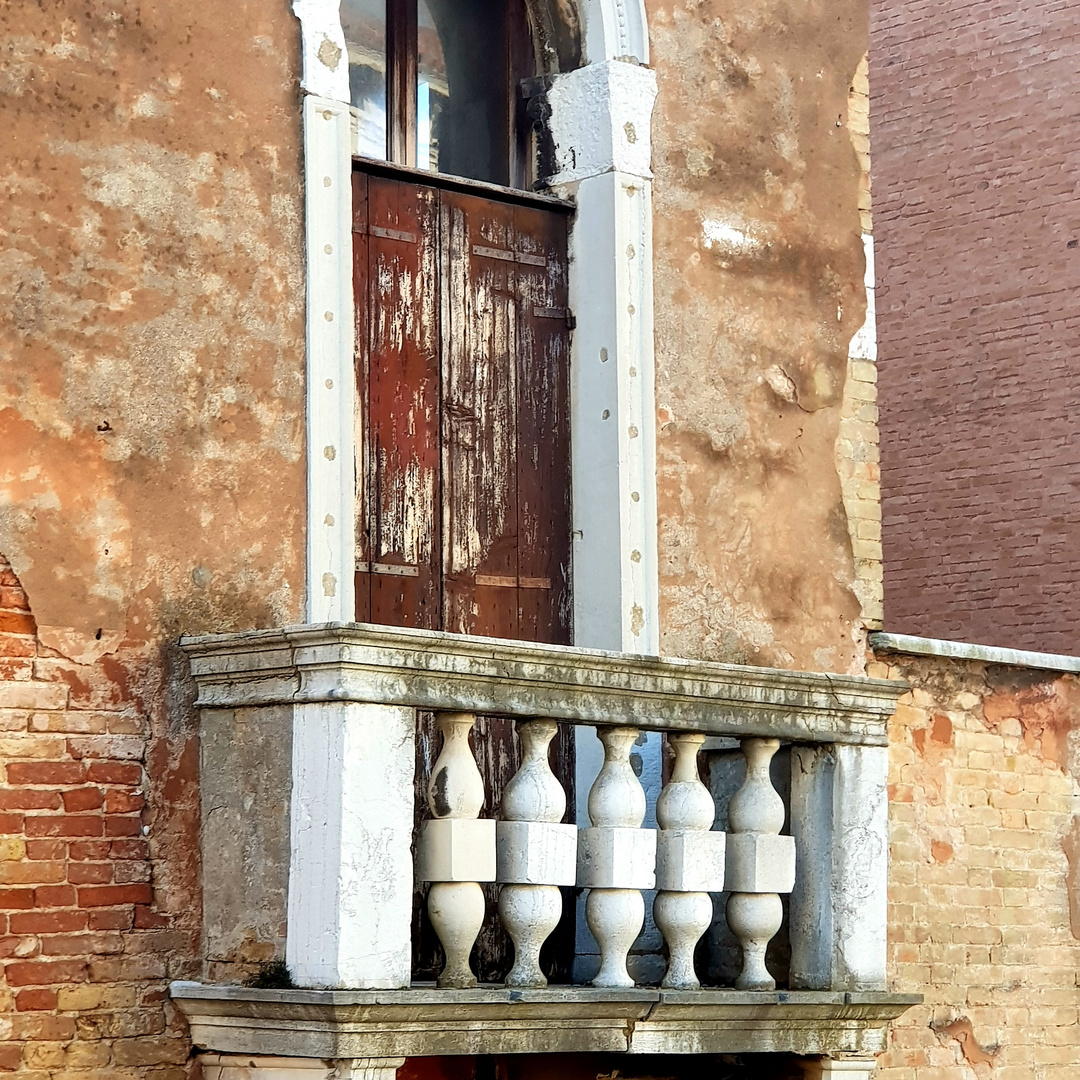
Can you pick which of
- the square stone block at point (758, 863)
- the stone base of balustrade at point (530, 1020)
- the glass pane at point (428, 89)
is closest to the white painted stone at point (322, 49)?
the glass pane at point (428, 89)

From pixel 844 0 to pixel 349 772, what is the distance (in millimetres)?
4137

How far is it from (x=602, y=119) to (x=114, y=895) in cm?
316

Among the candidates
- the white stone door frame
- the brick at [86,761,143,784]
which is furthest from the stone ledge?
the white stone door frame

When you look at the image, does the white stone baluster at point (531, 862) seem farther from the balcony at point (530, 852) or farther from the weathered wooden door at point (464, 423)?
the weathered wooden door at point (464, 423)

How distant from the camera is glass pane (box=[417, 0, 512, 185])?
276 inches

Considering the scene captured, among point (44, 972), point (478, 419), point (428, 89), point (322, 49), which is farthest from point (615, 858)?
point (428, 89)

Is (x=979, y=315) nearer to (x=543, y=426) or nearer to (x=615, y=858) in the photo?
(x=543, y=426)

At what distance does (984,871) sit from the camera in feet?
25.6

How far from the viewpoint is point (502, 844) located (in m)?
5.62

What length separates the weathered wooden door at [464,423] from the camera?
21.3 feet

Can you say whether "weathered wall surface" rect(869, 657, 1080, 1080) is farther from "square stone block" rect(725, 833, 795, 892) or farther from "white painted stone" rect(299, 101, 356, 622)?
"white painted stone" rect(299, 101, 356, 622)

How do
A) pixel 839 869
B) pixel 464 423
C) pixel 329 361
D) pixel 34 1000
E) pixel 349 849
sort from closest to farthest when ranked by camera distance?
pixel 349 849
pixel 34 1000
pixel 329 361
pixel 839 869
pixel 464 423

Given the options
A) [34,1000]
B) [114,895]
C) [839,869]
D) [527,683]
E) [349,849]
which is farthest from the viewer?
[839,869]

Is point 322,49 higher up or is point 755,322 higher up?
point 322,49
